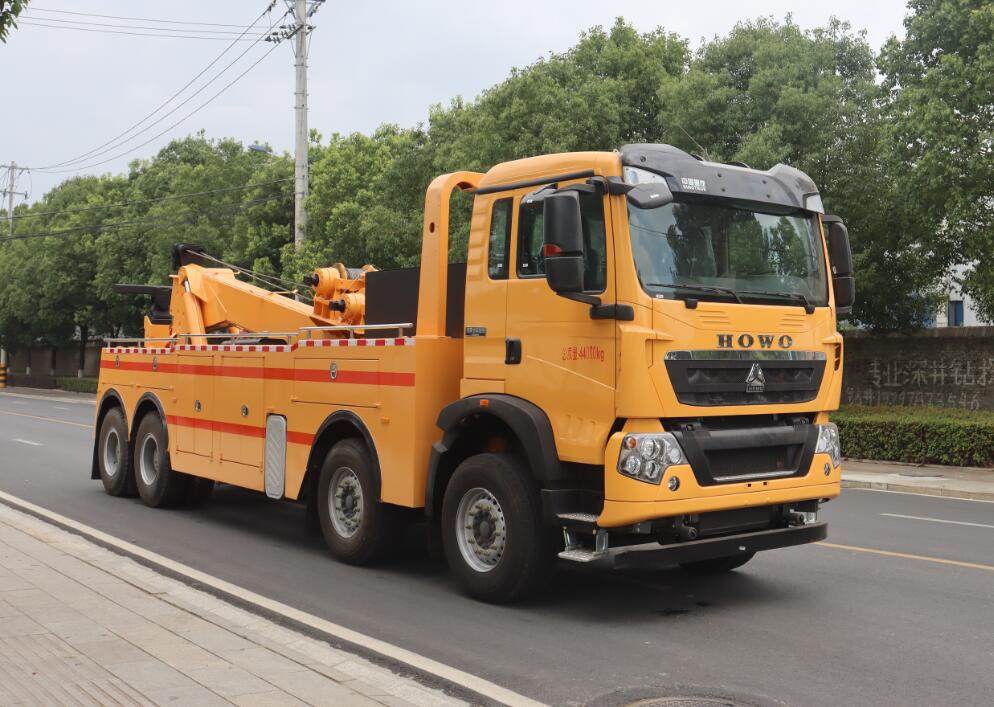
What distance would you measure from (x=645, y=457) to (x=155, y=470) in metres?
7.56

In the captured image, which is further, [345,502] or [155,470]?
[155,470]

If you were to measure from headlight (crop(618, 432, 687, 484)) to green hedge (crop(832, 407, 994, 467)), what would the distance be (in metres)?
12.7

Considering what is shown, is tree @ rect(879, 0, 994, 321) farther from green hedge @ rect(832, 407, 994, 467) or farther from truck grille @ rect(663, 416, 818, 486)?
truck grille @ rect(663, 416, 818, 486)

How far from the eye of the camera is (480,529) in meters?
7.46

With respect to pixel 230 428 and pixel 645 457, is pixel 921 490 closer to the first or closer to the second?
pixel 230 428

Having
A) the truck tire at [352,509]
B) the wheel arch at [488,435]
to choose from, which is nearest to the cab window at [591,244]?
the wheel arch at [488,435]

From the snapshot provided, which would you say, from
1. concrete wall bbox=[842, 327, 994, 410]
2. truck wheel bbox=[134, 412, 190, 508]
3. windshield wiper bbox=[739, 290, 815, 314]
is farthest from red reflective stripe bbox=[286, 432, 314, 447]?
concrete wall bbox=[842, 327, 994, 410]

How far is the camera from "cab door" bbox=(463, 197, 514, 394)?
7.47m

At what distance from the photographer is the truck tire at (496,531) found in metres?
7.02

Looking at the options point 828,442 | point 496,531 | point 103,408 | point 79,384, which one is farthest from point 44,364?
point 828,442

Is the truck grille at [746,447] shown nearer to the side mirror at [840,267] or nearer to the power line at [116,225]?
the side mirror at [840,267]

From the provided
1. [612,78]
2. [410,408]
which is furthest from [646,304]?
[612,78]

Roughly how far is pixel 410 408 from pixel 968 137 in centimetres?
1347

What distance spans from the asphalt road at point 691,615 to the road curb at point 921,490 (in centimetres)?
329
